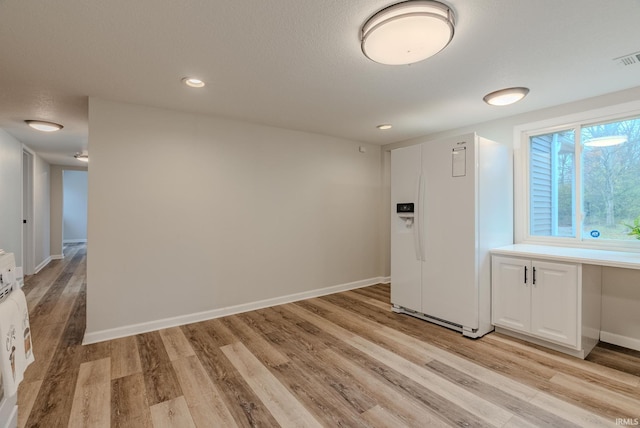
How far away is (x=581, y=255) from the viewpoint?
102 inches

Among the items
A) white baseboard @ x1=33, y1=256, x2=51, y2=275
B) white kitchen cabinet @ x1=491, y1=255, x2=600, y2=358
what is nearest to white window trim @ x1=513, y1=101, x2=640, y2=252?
white kitchen cabinet @ x1=491, y1=255, x2=600, y2=358

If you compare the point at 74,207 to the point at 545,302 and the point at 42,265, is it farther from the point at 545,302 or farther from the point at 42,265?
the point at 545,302

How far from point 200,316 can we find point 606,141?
461cm

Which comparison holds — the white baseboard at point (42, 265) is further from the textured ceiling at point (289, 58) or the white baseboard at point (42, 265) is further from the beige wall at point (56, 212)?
the textured ceiling at point (289, 58)

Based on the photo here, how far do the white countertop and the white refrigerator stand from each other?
0.94 ft

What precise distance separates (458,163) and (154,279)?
135 inches

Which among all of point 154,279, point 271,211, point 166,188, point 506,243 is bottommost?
point 154,279

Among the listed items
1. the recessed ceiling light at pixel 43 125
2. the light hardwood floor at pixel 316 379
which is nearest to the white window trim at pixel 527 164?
the light hardwood floor at pixel 316 379

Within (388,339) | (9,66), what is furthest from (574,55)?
(9,66)

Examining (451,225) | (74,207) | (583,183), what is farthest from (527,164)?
(74,207)

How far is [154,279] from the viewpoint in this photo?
3.22 meters

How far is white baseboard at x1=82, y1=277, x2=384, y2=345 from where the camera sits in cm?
295

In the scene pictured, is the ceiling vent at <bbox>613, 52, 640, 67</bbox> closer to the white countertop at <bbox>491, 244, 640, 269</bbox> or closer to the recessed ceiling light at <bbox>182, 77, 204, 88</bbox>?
the white countertop at <bbox>491, 244, 640, 269</bbox>

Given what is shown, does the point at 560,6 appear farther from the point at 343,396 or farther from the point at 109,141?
the point at 109,141
